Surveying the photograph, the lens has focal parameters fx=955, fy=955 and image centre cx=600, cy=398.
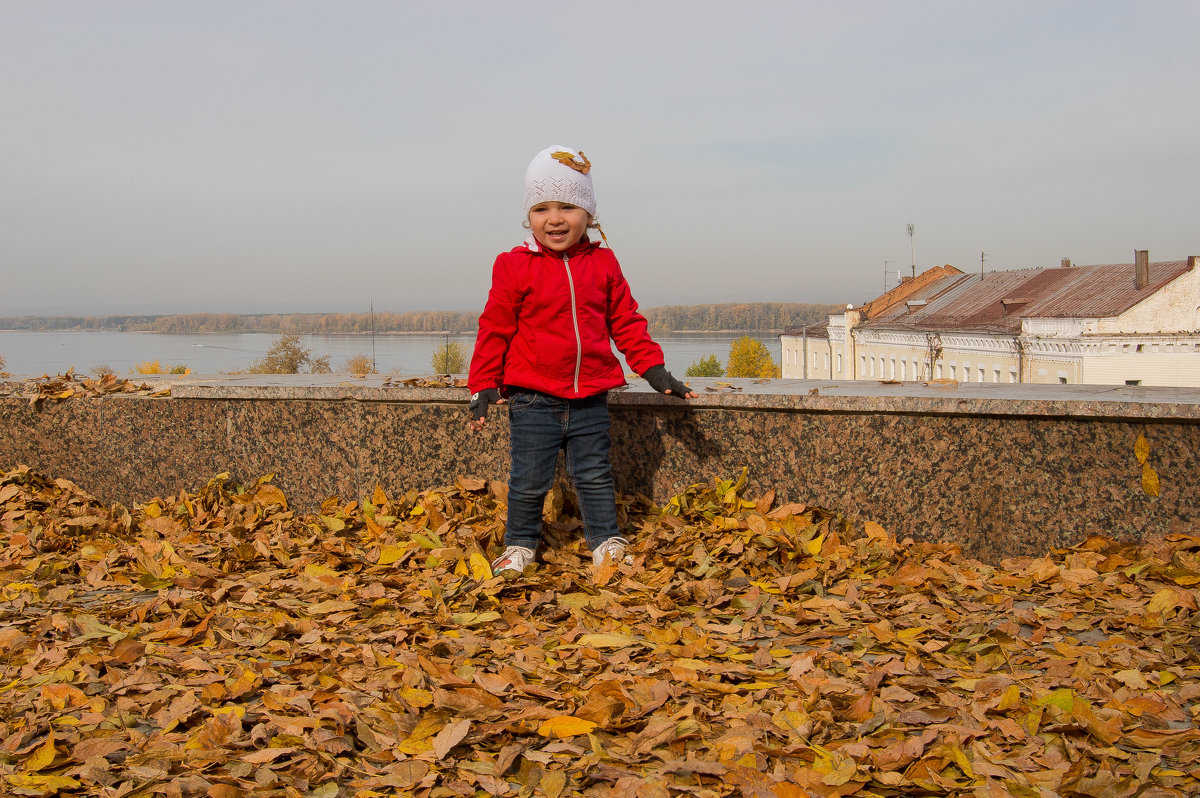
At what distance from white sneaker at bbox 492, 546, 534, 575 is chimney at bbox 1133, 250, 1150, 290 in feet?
166

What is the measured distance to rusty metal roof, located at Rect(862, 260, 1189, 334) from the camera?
155 feet

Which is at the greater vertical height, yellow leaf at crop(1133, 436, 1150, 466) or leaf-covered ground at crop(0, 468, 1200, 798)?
yellow leaf at crop(1133, 436, 1150, 466)

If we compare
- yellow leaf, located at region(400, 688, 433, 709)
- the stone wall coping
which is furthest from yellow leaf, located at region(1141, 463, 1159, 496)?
yellow leaf, located at region(400, 688, 433, 709)

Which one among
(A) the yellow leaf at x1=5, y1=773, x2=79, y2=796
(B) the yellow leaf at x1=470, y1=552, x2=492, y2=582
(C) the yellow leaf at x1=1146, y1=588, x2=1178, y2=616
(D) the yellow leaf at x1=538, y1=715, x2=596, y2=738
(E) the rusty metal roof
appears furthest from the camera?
(E) the rusty metal roof

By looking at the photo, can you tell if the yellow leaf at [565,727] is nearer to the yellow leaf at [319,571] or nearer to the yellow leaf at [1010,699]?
the yellow leaf at [1010,699]

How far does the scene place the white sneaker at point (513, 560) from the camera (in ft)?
12.4

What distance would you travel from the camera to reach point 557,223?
3887 millimetres

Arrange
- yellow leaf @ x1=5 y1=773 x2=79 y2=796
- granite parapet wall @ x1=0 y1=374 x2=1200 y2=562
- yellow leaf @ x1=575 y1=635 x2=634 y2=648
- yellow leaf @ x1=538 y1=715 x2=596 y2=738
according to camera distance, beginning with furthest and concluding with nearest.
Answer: granite parapet wall @ x1=0 y1=374 x2=1200 y2=562
yellow leaf @ x1=575 y1=635 x2=634 y2=648
yellow leaf @ x1=538 y1=715 x2=596 y2=738
yellow leaf @ x1=5 y1=773 x2=79 y2=796

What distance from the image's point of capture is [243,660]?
2.99 metres

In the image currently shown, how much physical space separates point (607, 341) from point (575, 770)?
1.99 m

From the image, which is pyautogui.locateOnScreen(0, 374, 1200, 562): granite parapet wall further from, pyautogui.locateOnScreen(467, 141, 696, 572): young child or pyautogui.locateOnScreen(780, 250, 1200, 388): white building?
pyautogui.locateOnScreen(780, 250, 1200, 388): white building

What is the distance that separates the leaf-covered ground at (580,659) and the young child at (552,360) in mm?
257

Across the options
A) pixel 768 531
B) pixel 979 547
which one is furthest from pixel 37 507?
pixel 979 547

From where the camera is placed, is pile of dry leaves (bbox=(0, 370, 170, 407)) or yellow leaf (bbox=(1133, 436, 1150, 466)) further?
pile of dry leaves (bbox=(0, 370, 170, 407))
